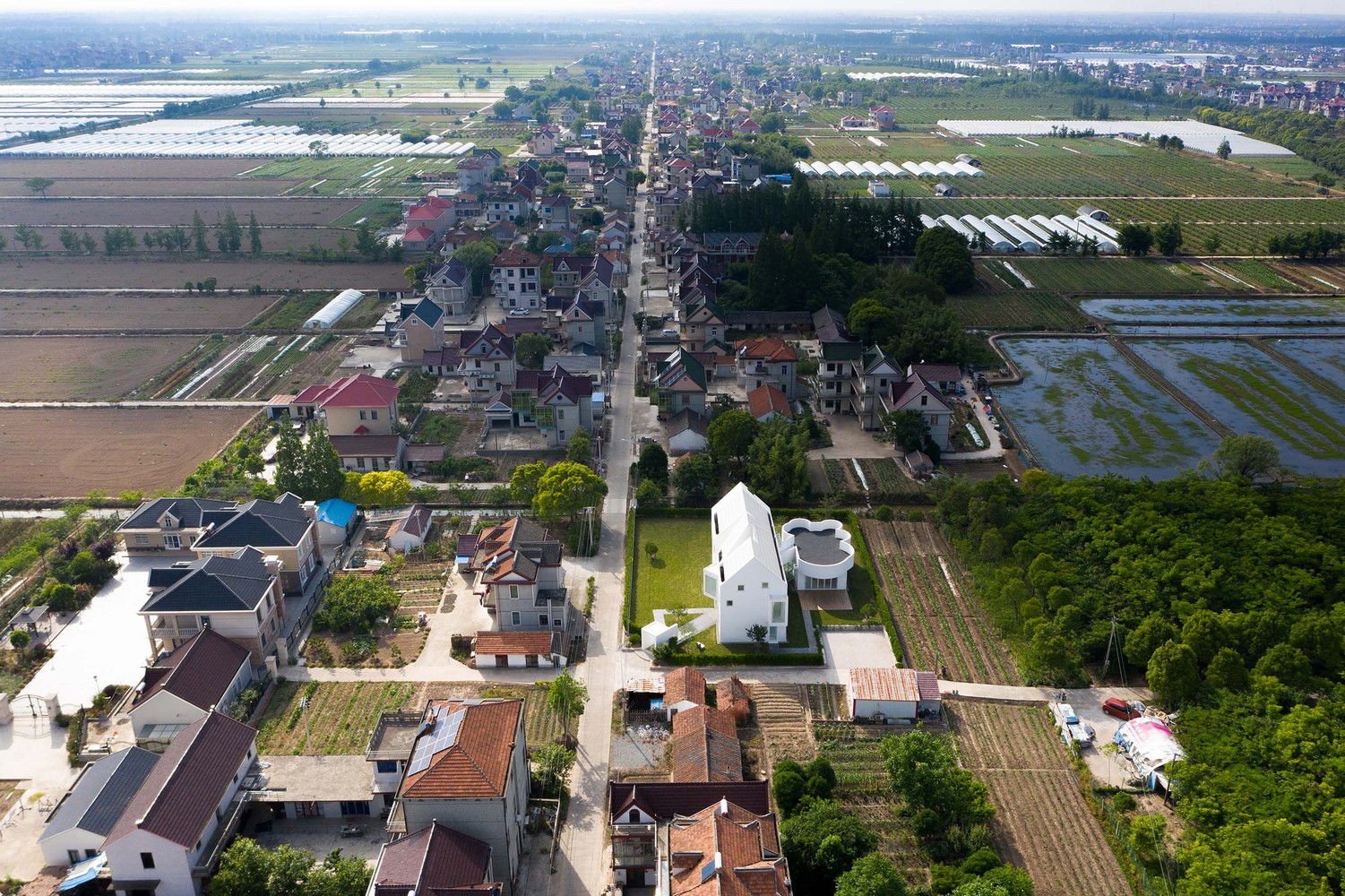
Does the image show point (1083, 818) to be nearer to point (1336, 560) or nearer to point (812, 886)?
point (812, 886)

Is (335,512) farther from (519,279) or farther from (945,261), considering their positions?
(945,261)

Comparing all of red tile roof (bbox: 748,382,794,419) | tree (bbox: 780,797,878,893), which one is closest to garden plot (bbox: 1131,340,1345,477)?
red tile roof (bbox: 748,382,794,419)

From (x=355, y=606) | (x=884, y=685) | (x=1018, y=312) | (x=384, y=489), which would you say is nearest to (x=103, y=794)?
(x=355, y=606)

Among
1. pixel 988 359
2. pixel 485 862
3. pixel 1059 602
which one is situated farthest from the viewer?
pixel 988 359

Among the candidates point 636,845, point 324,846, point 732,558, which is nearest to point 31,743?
point 324,846

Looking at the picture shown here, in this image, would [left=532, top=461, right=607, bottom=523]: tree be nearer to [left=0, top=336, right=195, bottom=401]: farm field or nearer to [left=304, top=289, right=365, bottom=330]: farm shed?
[left=0, top=336, right=195, bottom=401]: farm field

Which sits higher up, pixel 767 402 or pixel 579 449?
pixel 767 402
